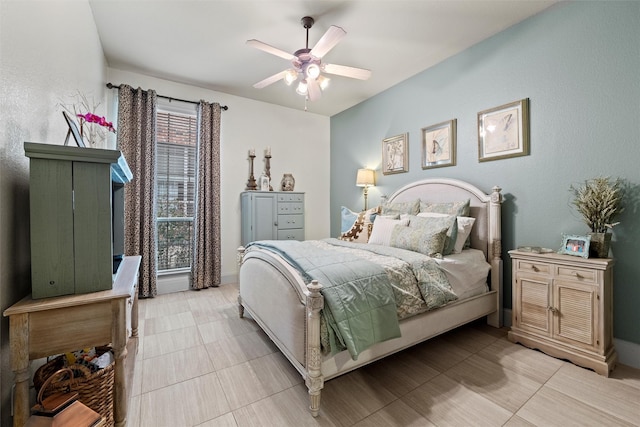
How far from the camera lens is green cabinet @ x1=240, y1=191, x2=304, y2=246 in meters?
3.98

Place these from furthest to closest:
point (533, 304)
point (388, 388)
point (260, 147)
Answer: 1. point (260, 147)
2. point (533, 304)
3. point (388, 388)

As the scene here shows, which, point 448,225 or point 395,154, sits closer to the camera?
point 448,225

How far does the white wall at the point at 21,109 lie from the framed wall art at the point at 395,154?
135 inches

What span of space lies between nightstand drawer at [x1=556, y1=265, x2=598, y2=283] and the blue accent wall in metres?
0.39

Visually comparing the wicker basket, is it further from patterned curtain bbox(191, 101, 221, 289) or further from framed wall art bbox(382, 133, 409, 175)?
framed wall art bbox(382, 133, 409, 175)

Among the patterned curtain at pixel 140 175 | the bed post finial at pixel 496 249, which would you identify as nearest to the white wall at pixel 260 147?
the patterned curtain at pixel 140 175

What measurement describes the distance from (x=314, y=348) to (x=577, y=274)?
1991mm

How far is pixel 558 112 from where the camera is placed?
2.32 metres

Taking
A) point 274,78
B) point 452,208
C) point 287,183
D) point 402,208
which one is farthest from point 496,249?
point 287,183

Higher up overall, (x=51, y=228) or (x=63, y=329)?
(x=51, y=228)

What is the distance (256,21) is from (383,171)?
2.48 metres

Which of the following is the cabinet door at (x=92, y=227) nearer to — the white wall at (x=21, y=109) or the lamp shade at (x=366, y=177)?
the white wall at (x=21, y=109)

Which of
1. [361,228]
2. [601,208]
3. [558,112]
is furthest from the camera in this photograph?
[361,228]

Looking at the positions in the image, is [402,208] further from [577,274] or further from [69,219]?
[69,219]
